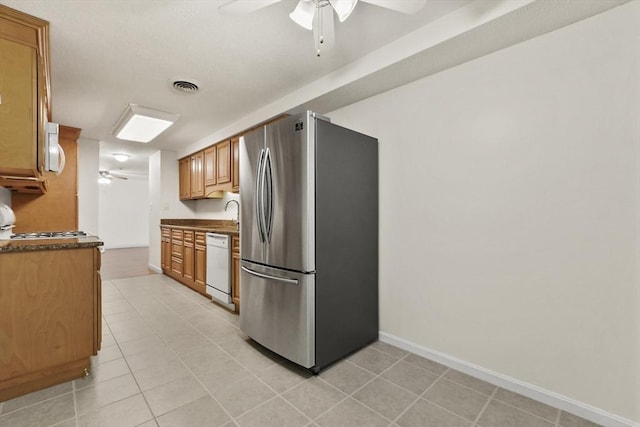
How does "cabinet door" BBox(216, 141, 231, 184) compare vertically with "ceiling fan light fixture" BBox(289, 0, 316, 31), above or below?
below

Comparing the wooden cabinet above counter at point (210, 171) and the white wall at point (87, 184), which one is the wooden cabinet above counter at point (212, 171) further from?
the white wall at point (87, 184)

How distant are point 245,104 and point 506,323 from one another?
3.20 metres

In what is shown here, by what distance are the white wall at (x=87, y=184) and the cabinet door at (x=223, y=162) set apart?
7.10 ft

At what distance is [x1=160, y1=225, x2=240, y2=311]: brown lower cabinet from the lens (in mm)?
3281

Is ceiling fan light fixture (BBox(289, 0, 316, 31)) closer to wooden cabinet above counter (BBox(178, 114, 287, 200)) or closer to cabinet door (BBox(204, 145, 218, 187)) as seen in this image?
wooden cabinet above counter (BBox(178, 114, 287, 200))

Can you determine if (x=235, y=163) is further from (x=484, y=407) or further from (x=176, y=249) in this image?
(x=484, y=407)

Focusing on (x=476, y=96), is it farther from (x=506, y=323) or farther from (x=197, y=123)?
(x=197, y=123)

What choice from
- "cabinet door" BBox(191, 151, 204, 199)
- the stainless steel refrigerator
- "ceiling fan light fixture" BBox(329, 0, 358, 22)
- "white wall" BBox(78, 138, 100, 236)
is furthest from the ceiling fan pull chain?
"white wall" BBox(78, 138, 100, 236)

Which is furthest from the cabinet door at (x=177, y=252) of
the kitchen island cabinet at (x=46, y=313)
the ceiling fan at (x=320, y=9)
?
the ceiling fan at (x=320, y=9)

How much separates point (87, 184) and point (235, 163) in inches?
104

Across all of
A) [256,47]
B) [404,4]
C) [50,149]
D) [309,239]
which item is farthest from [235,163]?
[404,4]

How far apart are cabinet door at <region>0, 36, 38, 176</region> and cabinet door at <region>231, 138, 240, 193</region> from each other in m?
2.23

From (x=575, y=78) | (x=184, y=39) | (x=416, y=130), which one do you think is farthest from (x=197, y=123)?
(x=575, y=78)

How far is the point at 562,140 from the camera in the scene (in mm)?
1682
